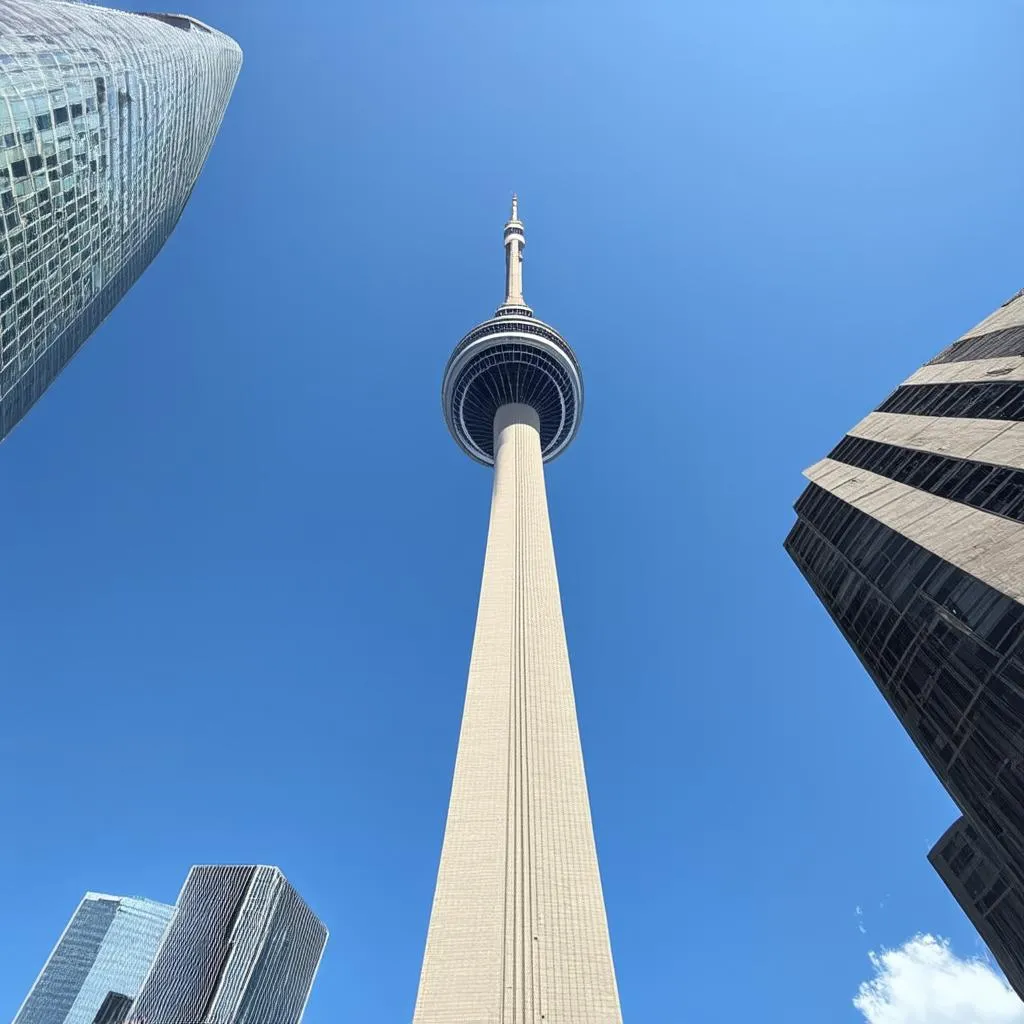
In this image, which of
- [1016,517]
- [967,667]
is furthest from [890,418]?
[967,667]

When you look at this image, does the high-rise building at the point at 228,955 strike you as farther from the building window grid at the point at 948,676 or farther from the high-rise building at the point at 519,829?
the building window grid at the point at 948,676

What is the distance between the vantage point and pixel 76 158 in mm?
52469

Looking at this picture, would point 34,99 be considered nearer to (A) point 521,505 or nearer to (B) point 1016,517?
(A) point 521,505

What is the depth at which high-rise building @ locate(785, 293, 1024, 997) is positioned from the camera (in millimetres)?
27500

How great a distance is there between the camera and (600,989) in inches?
1547

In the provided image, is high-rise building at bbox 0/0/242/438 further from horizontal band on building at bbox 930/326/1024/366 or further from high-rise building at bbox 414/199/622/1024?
horizontal band on building at bbox 930/326/1024/366

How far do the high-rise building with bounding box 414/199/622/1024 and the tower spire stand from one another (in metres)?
→ 35.9

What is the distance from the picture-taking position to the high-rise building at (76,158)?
46.0 metres

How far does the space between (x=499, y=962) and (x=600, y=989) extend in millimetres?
6305

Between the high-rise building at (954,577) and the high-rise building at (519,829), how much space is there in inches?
930

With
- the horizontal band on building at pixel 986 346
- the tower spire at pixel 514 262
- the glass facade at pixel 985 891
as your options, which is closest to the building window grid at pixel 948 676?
the glass facade at pixel 985 891

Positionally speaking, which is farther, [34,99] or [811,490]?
[811,490]

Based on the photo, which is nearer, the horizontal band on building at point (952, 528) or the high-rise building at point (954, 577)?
the horizontal band on building at point (952, 528)

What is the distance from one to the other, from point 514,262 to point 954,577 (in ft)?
359
